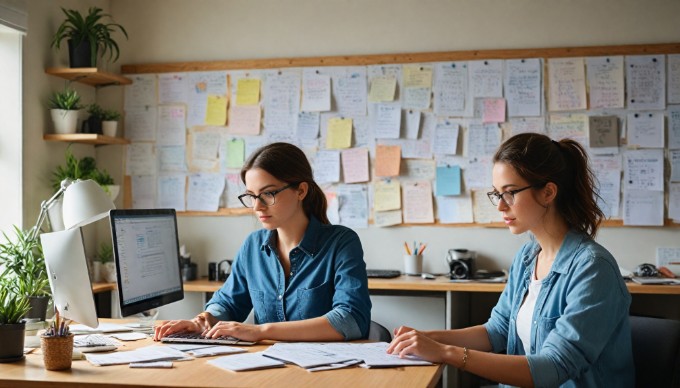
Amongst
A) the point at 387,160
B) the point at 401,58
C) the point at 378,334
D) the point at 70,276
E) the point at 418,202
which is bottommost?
the point at 378,334

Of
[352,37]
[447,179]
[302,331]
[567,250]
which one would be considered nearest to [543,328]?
[567,250]

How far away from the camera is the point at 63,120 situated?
4.13 m

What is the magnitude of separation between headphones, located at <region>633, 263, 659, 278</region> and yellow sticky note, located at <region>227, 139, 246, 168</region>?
223cm

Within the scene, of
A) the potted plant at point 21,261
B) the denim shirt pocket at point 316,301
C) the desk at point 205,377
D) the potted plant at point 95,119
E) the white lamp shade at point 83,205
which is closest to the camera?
the desk at point 205,377

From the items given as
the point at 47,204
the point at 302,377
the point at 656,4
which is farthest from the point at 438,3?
the point at 302,377

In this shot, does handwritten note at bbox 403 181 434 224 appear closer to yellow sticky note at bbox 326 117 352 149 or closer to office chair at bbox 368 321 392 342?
yellow sticky note at bbox 326 117 352 149

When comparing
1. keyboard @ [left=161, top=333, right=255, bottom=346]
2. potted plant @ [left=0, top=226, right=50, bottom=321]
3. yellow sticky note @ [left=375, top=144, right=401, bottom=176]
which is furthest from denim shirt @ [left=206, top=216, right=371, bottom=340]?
yellow sticky note @ [left=375, top=144, right=401, bottom=176]

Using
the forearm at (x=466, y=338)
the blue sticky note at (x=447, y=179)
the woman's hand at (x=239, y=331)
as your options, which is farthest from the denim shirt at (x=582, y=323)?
the blue sticky note at (x=447, y=179)

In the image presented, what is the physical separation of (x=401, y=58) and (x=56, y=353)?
2885 millimetres

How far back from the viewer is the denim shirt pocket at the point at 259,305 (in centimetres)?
262

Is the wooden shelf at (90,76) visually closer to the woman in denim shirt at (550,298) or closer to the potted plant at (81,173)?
the potted plant at (81,173)

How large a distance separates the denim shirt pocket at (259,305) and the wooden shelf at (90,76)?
2086 millimetres

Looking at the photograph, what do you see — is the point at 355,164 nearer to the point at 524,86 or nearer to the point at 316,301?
the point at 524,86

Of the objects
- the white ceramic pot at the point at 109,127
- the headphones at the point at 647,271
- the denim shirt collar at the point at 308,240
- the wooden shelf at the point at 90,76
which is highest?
the wooden shelf at the point at 90,76
